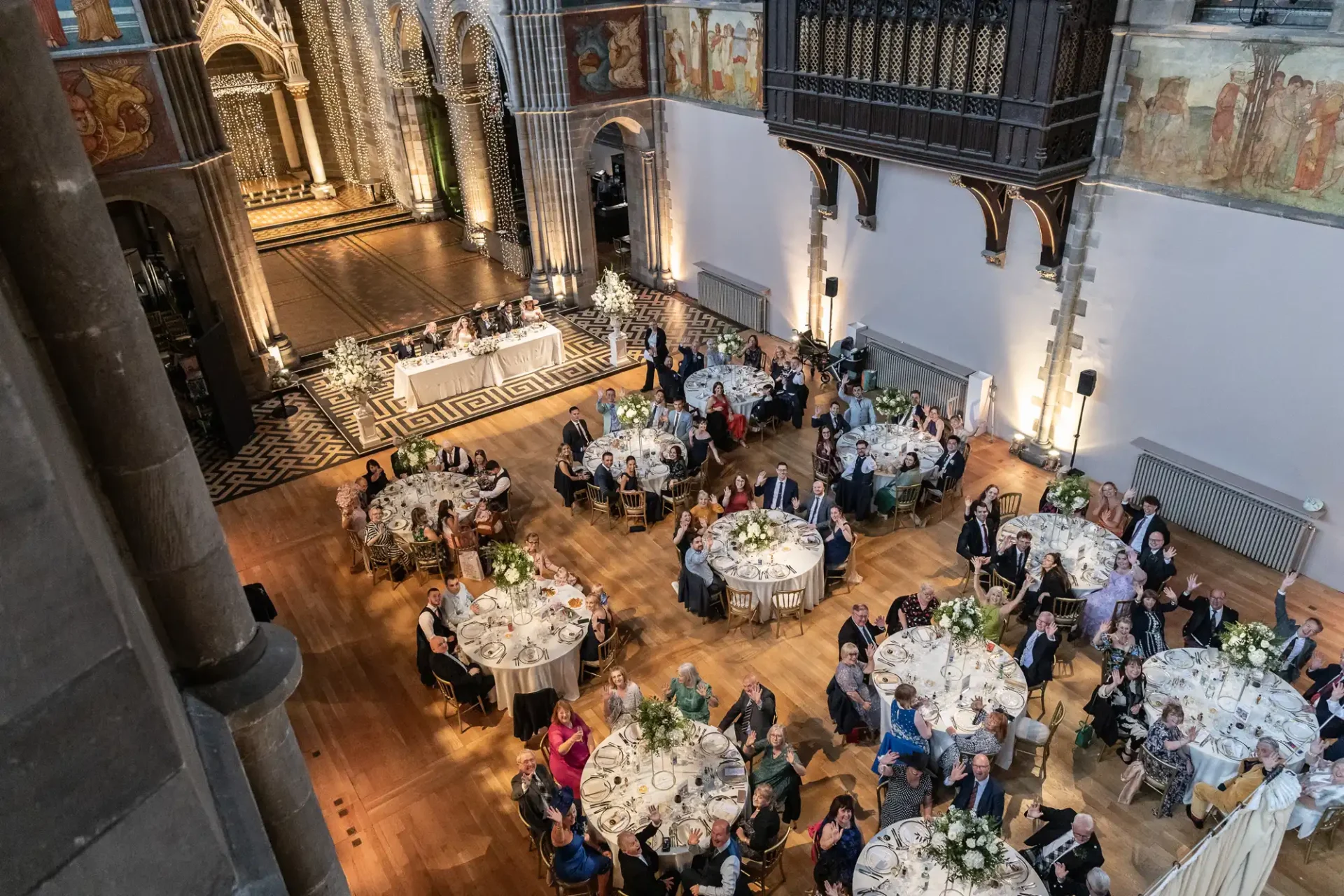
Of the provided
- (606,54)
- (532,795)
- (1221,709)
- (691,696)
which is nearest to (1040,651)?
(1221,709)

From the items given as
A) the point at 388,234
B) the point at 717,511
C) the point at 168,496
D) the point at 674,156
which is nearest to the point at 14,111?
the point at 168,496

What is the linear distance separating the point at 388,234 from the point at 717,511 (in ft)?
55.3

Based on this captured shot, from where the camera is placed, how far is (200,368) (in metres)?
13.9

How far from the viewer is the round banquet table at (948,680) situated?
7.50 metres

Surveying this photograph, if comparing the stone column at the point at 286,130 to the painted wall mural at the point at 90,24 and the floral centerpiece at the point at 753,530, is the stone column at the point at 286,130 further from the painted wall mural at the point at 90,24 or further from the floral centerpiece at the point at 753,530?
the floral centerpiece at the point at 753,530

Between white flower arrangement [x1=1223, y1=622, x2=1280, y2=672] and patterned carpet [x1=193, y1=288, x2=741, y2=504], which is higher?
white flower arrangement [x1=1223, y1=622, x2=1280, y2=672]

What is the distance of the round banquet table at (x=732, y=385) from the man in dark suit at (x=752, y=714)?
19.7 ft

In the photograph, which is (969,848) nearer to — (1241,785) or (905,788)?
(905,788)

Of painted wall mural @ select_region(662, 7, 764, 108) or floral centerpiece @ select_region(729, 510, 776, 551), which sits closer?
floral centerpiece @ select_region(729, 510, 776, 551)

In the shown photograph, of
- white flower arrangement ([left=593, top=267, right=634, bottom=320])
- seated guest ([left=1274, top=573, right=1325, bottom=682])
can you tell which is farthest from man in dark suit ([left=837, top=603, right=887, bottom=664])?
white flower arrangement ([left=593, top=267, right=634, bottom=320])

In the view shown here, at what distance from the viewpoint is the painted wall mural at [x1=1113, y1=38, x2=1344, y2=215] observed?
8.59 metres

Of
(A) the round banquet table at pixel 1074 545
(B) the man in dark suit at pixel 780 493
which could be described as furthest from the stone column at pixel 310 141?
(A) the round banquet table at pixel 1074 545

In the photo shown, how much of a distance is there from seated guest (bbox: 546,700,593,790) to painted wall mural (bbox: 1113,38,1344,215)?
8677mm

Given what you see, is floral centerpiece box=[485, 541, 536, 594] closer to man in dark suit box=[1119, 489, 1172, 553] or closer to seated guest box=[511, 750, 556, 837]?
seated guest box=[511, 750, 556, 837]
